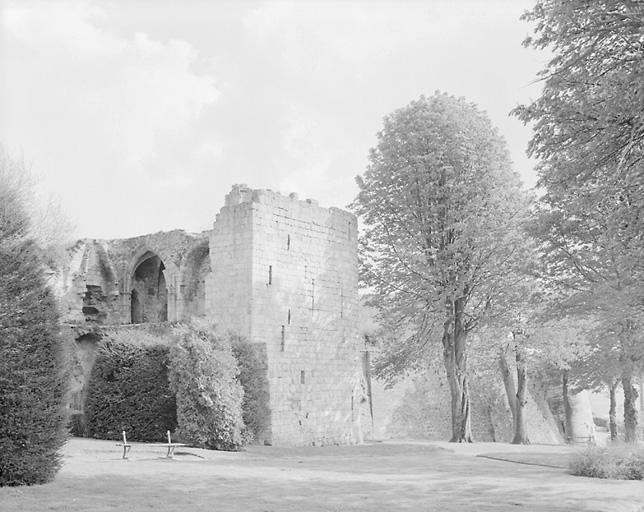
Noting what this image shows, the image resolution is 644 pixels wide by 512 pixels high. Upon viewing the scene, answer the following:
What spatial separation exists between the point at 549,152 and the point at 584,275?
23.0 feet

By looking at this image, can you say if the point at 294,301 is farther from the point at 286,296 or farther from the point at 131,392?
the point at 131,392

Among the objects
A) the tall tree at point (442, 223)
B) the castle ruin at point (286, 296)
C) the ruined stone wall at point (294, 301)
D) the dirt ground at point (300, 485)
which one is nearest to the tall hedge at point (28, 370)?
the dirt ground at point (300, 485)

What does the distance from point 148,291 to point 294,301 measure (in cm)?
1056

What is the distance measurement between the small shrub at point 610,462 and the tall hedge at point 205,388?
25.3 feet

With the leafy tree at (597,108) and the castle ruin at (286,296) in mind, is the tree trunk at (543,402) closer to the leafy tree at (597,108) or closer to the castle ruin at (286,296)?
the castle ruin at (286,296)

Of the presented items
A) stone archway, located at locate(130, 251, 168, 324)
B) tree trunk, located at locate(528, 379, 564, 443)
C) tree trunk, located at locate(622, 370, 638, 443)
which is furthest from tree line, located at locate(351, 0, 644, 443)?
stone archway, located at locate(130, 251, 168, 324)

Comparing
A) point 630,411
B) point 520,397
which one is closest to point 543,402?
point 520,397

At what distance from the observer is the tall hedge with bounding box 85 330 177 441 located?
18.9m

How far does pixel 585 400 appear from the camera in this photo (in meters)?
35.4

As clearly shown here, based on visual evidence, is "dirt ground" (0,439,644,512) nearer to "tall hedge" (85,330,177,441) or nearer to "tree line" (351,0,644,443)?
"tall hedge" (85,330,177,441)

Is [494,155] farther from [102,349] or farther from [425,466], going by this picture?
[102,349]

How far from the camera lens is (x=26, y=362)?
1026 cm

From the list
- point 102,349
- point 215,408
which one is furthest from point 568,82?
point 102,349

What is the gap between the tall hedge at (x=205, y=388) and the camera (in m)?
17.5
